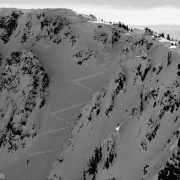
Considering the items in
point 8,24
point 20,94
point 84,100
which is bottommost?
point 20,94

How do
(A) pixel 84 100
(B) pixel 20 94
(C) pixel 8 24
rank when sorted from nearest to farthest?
(A) pixel 84 100
(B) pixel 20 94
(C) pixel 8 24

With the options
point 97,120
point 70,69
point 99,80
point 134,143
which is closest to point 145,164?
point 134,143

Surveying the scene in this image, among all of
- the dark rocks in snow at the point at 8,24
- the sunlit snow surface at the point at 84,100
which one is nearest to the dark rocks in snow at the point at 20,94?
the sunlit snow surface at the point at 84,100

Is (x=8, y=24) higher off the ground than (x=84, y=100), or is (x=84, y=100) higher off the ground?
(x=8, y=24)

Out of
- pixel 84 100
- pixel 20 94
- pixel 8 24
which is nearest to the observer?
pixel 84 100

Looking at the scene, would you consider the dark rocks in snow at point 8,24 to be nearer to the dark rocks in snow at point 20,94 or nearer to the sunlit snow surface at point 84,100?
the sunlit snow surface at point 84,100

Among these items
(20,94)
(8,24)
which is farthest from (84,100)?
(8,24)

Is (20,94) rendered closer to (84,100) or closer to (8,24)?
(84,100)

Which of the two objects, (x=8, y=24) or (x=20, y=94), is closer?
(x=20, y=94)

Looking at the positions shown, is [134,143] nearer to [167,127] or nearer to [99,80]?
[167,127]

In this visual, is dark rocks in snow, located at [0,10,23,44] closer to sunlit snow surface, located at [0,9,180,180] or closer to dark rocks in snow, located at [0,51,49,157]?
sunlit snow surface, located at [0,9,180,180]
